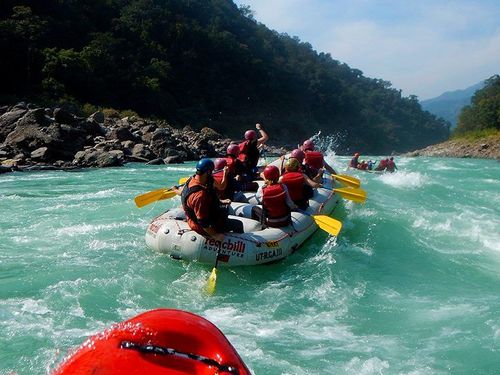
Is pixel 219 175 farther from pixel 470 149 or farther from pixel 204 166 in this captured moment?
pixel 470 149

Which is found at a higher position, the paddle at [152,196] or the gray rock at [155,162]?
the paddle at [152,196]

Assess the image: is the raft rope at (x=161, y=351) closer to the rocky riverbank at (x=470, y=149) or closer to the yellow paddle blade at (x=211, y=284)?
the yellow paddle blade at (x=211, y=284)

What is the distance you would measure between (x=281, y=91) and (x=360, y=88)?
47.7m

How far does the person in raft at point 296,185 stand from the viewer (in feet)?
22.4

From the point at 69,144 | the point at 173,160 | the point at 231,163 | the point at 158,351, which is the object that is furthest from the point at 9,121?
the point at 158,351

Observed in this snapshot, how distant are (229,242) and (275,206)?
2.90 ft

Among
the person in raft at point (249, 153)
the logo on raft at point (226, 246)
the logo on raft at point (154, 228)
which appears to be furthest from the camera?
the person in raft at point (249, 153)

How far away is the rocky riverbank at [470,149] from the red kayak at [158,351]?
3775 centimetres

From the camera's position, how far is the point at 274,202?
Answer: 6262 millimetres

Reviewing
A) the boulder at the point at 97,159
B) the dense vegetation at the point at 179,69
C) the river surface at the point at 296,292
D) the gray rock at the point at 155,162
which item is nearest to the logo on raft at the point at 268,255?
the river surface at the point at 296,292

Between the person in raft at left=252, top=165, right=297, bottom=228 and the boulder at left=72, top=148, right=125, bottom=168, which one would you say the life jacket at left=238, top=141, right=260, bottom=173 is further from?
the boulder at left=72, top=148, right=125, bottom=168

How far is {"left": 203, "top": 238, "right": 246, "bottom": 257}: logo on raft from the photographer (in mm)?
5750

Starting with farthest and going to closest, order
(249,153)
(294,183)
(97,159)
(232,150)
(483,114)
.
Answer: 1. (483,114)
2. (97,159)
3. (249,153)
4. (232,150)
5. (294,183)

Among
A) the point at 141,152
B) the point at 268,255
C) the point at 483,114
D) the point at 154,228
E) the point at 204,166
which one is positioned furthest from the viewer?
the point at 483,114
